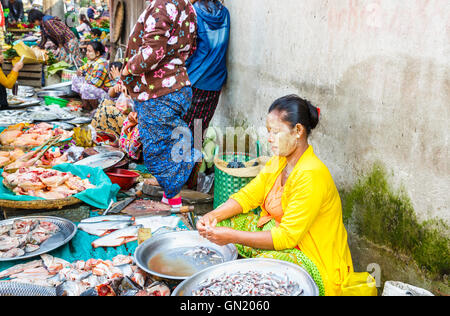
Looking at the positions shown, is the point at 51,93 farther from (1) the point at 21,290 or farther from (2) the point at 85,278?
(1) the point at 21,290

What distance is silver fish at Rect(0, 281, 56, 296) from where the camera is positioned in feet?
7.15

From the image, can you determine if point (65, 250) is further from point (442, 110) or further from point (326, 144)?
point (442, 110)

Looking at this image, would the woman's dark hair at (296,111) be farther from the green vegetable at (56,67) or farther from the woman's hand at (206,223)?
the green vegetable at (56,67)

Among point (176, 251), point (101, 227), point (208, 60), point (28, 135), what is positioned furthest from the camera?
point (28, 135)

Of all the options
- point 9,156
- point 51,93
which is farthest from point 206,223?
point 51,93

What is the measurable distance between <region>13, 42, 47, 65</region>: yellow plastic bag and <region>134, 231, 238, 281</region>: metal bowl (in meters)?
7.85

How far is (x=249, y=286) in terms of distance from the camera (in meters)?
2.15

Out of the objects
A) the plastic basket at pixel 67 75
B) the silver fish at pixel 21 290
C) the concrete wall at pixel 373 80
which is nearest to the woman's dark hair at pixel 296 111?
the concrete wall at pixel 373 80

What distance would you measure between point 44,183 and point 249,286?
8.48 ft

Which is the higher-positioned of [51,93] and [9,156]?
[51,93]

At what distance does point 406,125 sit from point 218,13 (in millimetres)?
2820

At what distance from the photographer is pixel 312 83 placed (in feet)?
10.4

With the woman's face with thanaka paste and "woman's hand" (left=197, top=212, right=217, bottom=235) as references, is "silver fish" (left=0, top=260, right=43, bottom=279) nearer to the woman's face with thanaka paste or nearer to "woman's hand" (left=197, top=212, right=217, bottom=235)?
"woman's hand" (left=197, top=212, right=217, bottom=235)
